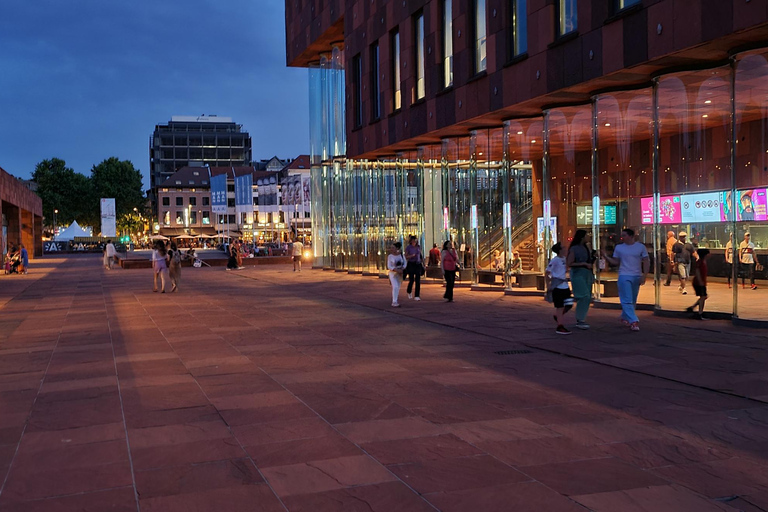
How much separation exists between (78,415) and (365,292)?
1727cm

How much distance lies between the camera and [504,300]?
815 inches

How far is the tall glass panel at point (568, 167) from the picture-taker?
20375 millimetres

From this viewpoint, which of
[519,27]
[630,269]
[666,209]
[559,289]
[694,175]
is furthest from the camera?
[519,27]

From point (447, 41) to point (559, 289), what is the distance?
14.5m

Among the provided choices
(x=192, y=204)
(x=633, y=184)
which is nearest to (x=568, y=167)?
(x=633, y=184)

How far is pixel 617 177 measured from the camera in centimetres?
1925

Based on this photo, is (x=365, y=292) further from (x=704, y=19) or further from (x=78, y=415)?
(x=78, y=415)

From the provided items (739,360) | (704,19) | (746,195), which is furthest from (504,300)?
(739,360)

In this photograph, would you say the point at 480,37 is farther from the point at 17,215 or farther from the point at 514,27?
the point at 17,215

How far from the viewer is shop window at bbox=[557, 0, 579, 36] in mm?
18031

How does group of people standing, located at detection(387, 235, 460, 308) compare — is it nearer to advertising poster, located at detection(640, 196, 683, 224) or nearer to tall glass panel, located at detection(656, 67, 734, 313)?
advertising poster, located at detection(640, 196, 683, 224)

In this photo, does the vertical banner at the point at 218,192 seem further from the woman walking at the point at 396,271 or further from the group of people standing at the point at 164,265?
the woman walking at the point at 396,271

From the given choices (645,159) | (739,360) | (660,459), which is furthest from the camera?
(645,159)

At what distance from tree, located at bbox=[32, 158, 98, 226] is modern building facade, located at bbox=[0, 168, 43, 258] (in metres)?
34.4
